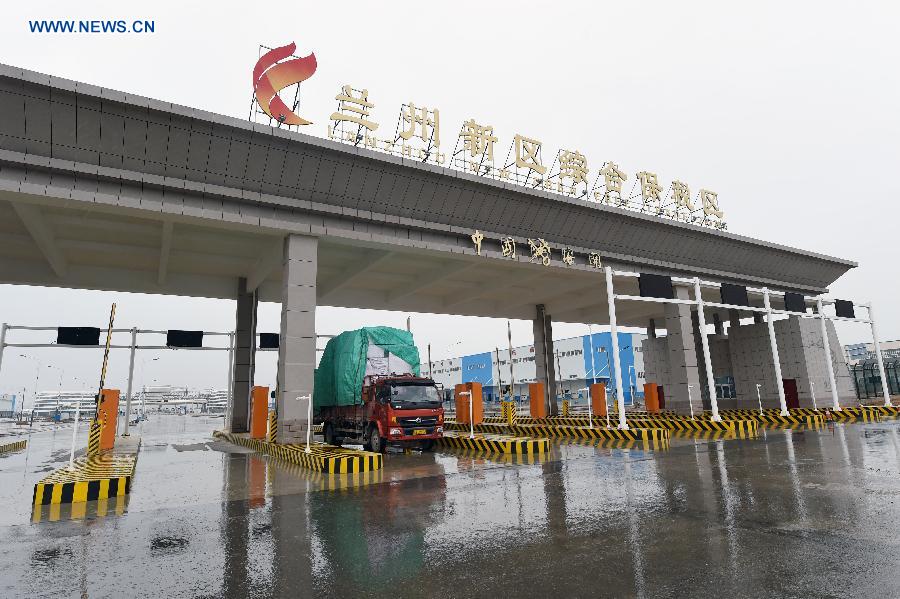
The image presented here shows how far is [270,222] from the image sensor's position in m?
18.7

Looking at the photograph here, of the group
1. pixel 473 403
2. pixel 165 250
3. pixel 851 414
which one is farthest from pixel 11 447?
pixel 851 414

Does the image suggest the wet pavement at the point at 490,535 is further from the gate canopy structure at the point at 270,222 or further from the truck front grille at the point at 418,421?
the gate canopy structure at the point at 270,222

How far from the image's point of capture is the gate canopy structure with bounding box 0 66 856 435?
15633mm

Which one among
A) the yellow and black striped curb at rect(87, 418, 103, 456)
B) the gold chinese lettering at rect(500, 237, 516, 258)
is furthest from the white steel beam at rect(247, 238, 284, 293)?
the gold chinese lettering at rect(500, 237, 516, 258)

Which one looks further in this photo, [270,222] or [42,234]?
[42,234]

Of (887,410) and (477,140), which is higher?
(477,140)

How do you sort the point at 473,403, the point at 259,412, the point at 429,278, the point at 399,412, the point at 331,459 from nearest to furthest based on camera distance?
1. the point at 331,459
2. the point at 399,412
3. the point at 259,412
4. the point at 473,403
5. the point at 429,278

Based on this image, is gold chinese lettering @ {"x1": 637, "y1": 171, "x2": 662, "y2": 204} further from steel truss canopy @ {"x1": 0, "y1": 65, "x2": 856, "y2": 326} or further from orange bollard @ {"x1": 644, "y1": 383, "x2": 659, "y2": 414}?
orange bollard @ {"x1": 644, "y1": 383, "x2": 659, "y2": 414}

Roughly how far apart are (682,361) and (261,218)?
78.5 ft

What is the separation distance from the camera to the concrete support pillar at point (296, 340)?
1816cm

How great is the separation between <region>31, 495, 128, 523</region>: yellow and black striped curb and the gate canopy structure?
801 cm

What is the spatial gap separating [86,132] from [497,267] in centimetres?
1785

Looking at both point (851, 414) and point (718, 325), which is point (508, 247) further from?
point (718, 325)

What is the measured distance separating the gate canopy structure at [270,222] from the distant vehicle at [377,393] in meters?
2.00
